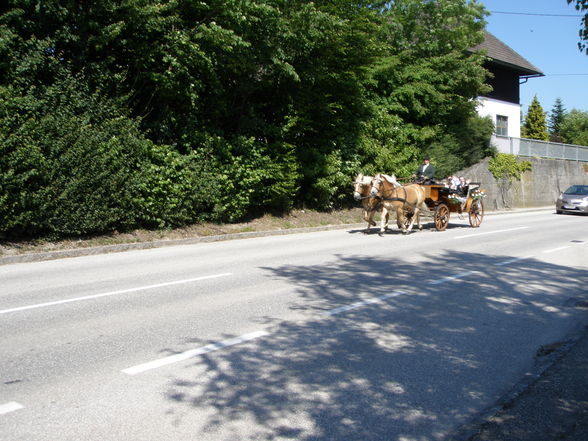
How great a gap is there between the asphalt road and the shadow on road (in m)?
0.02

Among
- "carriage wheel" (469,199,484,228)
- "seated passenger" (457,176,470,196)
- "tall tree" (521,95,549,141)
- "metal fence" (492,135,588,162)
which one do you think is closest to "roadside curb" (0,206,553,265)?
"seated passenger" (457,176,470,196)

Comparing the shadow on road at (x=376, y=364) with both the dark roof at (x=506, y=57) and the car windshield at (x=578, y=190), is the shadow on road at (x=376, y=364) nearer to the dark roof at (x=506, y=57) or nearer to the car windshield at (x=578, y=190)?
the car windshield at (x=578, y=190)

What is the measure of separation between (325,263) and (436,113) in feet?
65.7

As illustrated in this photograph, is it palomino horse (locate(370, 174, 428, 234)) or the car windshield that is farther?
the car windshield

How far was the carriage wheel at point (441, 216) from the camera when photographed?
18781mm

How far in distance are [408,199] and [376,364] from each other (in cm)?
1261

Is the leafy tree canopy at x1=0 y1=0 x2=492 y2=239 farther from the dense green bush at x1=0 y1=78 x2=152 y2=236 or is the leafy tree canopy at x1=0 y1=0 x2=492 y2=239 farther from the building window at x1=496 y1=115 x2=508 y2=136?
the building window at x1=496 y1=115 x2=508 y2=136

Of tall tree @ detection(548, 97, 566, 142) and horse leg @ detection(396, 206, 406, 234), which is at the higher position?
tall tree @ detection(548, 97, 566, 142)

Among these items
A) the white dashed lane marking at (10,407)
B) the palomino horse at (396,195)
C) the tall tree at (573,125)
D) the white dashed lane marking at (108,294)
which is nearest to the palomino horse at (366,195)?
the palomino horse at (396,195)

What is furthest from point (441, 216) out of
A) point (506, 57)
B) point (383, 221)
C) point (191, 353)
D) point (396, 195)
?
point (506, 57)

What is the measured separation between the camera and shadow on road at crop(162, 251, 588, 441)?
13.6ft

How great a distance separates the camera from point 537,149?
1609 inches

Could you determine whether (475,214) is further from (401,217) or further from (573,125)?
(573,125)

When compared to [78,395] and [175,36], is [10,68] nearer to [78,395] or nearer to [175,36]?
[175,36]
